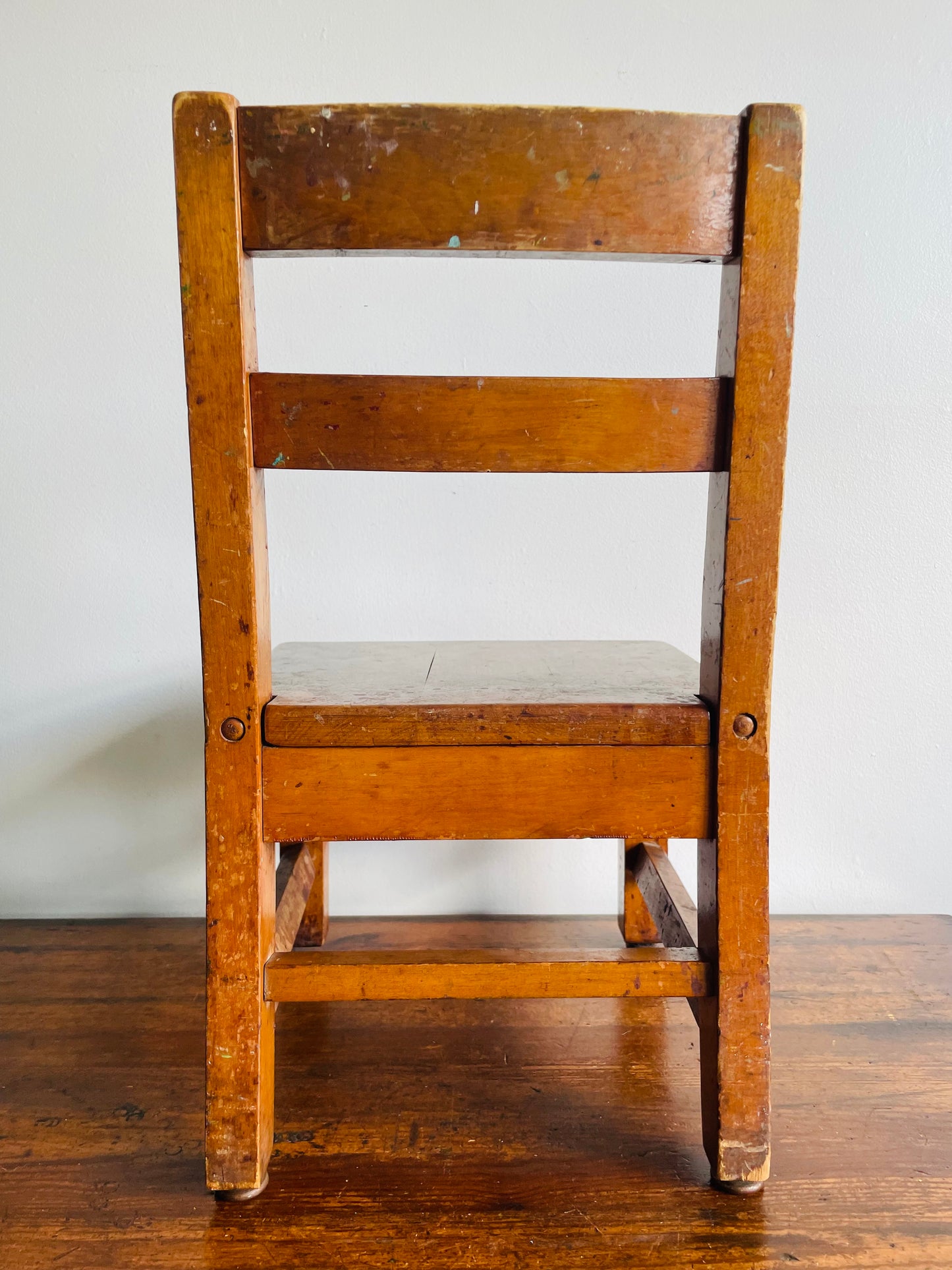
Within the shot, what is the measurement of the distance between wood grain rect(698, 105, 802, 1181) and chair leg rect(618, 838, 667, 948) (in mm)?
476

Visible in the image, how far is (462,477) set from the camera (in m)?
1.56

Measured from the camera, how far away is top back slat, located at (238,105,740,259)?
0.74 m

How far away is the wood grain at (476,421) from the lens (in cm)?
79

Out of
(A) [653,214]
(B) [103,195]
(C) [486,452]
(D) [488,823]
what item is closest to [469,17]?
(B) [103,195]

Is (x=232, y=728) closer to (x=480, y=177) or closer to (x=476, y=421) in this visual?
(x=476, y=421)

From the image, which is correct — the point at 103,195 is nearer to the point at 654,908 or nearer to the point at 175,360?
the point at 175,360

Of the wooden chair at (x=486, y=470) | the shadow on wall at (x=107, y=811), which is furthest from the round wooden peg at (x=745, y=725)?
the shadow on wall at (x=107, y=811)

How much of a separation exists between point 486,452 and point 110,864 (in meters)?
1.21

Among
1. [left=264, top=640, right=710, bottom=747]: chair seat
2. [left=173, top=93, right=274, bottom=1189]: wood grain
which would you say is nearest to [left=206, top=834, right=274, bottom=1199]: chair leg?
[left=173, top=93, right=274, bottom=1189]: wood grain

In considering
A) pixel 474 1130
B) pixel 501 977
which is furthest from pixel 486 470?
pixel 474 1130

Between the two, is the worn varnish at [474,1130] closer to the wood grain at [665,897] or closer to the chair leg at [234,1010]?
the chair leg at [234,1010]

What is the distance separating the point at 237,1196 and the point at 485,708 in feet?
1.77

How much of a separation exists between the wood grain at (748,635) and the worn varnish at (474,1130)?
0.10 m

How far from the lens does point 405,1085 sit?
1096mm
